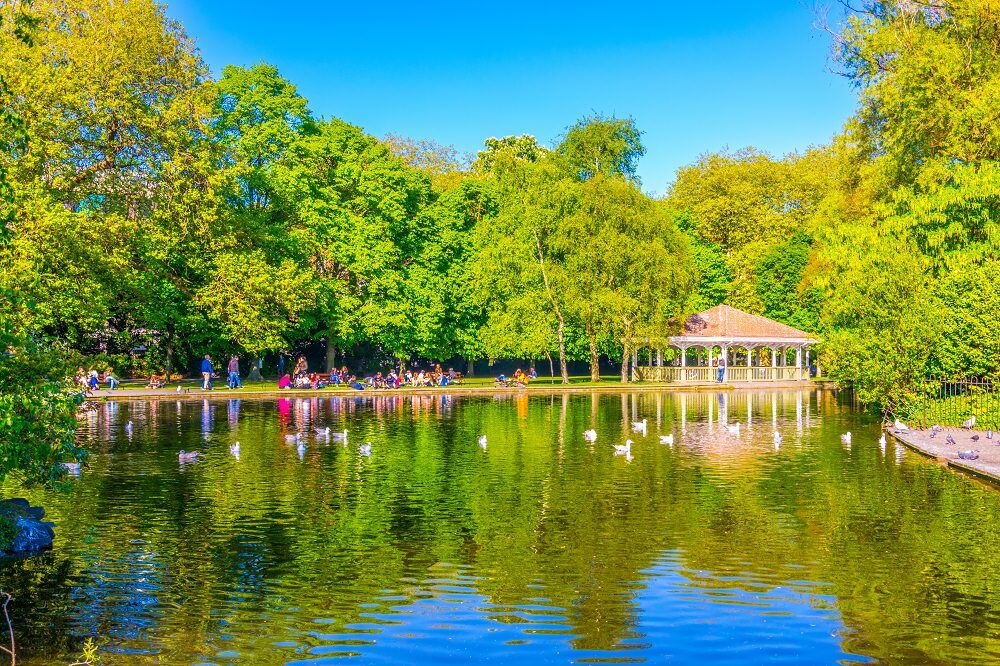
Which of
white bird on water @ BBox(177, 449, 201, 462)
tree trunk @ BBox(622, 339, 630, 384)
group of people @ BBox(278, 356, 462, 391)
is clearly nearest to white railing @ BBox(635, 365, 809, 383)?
tree trunk @ BBox(622, 339, 630, 384)

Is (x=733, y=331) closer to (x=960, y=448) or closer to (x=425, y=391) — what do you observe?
(x=425, y=391)

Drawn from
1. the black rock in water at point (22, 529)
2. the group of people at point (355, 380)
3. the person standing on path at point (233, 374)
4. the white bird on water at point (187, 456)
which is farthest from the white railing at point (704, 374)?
the black rock in water at point (22, 529)

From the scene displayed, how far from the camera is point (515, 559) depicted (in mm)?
14516

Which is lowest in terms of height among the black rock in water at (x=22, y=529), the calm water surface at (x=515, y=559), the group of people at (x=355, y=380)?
the calm water surface at (x=515, y=559)

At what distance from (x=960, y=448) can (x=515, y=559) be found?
17.4 metres

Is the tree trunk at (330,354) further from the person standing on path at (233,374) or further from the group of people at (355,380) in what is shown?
the person standing on path at (233,374)

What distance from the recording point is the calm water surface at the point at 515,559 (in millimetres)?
10680

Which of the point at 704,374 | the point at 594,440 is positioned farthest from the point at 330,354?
the point at 594,440

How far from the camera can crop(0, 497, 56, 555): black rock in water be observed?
49.4ft

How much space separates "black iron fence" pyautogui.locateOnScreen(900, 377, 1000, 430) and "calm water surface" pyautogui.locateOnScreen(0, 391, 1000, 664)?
18.0 ft

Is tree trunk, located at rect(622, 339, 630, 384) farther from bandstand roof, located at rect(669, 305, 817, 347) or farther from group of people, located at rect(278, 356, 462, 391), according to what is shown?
group of people, located at rect(278, 356, 462, 391)

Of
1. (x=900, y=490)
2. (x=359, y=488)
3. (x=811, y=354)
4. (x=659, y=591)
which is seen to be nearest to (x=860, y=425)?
(x=900, y=490)

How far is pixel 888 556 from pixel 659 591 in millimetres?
4048

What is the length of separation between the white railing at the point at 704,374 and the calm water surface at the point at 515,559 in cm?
4593
